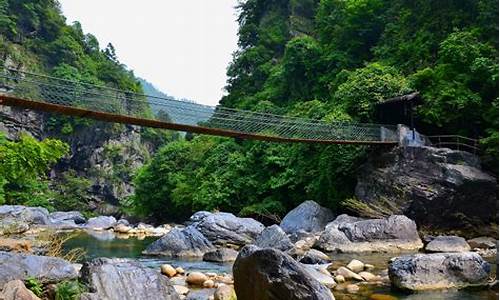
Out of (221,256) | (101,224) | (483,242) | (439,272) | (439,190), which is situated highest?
(439,190)

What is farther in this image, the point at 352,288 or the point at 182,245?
the point at 182,245

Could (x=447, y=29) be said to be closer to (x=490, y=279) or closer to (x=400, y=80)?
(x=400, y=80)

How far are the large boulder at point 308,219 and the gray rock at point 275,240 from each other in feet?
8.22

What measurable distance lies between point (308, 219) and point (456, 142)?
12.9ft

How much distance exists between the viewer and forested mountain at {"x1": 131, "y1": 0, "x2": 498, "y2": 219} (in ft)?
38.1

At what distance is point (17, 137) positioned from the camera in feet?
91.2

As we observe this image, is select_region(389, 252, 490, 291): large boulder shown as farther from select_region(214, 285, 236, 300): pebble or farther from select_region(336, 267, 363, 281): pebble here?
select_region(214, 285, 236, 300): pebble

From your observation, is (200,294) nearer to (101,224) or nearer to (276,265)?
(276,265)

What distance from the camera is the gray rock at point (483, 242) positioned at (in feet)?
29.6

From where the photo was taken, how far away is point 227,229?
1079cm

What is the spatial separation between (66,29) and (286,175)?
87.1 ft

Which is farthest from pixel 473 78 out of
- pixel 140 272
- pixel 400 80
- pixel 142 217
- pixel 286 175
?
pixel 142 217

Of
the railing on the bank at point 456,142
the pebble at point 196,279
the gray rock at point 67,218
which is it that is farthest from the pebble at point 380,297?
the gray rock at point 67,218

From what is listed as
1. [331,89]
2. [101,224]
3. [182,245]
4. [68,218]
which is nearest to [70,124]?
[68,218]
